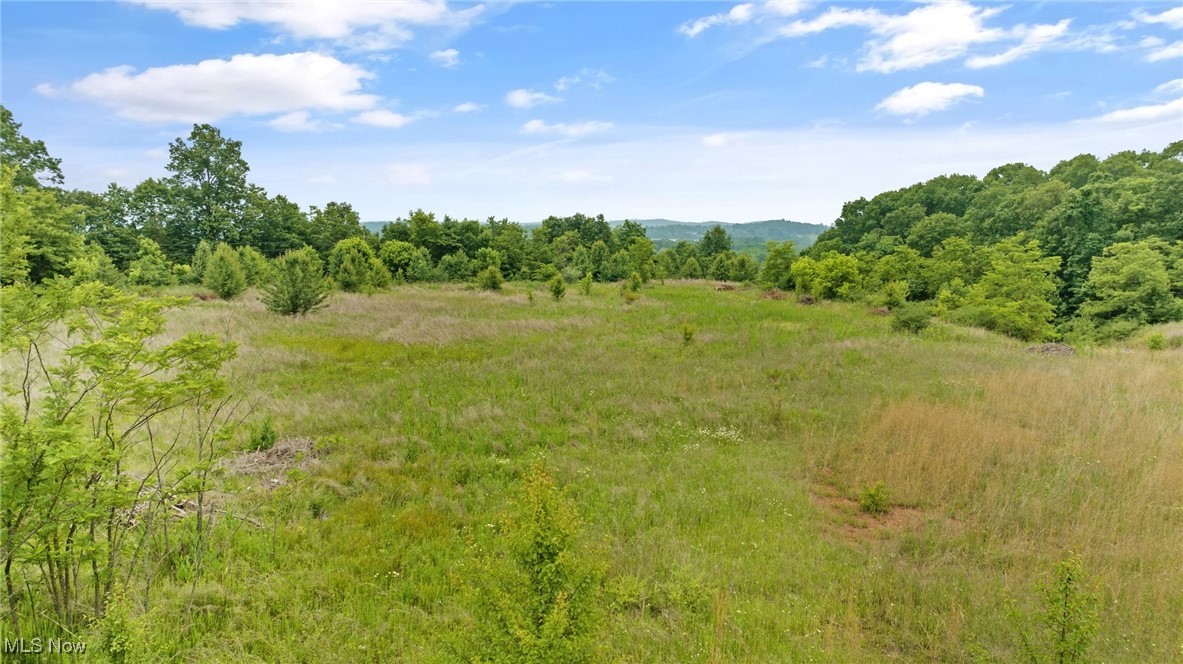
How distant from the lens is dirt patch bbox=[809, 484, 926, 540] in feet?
22.1

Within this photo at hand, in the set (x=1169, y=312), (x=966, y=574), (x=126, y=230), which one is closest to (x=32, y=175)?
(x=126, y=230)

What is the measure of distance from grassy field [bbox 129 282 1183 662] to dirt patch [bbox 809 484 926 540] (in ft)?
0.14

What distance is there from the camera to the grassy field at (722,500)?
15.4 ft

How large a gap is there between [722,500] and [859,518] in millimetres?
2022

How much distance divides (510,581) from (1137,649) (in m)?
5.83

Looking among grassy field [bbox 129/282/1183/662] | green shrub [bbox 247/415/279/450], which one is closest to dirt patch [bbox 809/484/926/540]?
grassy field [bbox 129/282/1183/662]

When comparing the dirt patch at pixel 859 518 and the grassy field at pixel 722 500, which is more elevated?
the grassy field at pixel 722 500

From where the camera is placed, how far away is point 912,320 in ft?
74.9

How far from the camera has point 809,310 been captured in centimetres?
2984

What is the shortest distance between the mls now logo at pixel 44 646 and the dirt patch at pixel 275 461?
367 centimetres

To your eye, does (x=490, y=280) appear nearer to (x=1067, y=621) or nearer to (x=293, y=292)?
(x=293, y=292)

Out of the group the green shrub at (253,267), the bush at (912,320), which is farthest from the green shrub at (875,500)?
the green shrub at (253,267)

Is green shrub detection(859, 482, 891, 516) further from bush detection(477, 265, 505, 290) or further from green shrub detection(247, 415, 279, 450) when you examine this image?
bush detection(477, 265, 505, 290)

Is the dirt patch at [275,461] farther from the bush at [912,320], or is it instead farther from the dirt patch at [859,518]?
the bush at [912,320]
